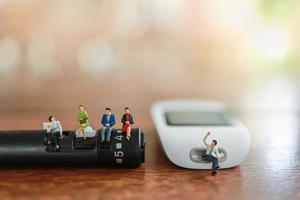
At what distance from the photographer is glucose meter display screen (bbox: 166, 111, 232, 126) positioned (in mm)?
832

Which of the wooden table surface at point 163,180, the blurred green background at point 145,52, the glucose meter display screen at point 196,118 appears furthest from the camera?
the blurred green background at point 145,52

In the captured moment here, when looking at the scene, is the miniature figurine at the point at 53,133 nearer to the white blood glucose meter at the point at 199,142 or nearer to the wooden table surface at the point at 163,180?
the wooden table surface at the point at 163,180

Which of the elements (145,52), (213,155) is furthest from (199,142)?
(145,52)

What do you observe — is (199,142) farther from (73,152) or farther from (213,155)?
(73,152)

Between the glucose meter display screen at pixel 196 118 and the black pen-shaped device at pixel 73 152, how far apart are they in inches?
5.5

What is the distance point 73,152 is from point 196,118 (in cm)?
27

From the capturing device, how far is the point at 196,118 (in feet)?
2.89

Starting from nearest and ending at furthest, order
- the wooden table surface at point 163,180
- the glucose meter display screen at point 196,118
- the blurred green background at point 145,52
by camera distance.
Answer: the wooden table surface at point 163,180, the glucose meter display screen at point 196,118, the blurred green background at point 145,52

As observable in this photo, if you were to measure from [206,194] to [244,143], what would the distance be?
140mm

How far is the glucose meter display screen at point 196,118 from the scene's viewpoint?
0.83 metres

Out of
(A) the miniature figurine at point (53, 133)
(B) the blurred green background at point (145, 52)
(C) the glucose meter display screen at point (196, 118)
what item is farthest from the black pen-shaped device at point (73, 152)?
(B) the blurred green background at point (145, 52)

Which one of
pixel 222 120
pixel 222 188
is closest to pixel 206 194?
pixel 222 188

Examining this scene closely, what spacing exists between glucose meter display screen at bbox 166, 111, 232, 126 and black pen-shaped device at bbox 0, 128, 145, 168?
140mm

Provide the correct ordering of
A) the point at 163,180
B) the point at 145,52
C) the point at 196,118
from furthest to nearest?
the point at 145,52, the point at 196,118, the point at 163,180
